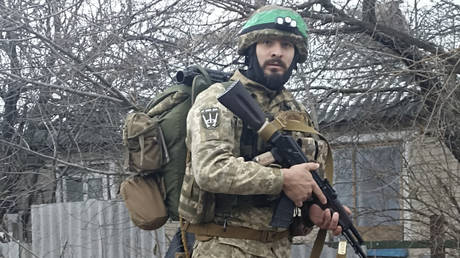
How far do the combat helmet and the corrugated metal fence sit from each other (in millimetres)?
2954

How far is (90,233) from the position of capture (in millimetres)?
5859

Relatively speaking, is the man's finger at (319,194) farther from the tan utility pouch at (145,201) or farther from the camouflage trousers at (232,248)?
the tan utility pouch at (145,201)

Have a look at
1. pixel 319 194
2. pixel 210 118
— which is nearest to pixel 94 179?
pixel 210 118

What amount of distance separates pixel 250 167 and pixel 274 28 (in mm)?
778

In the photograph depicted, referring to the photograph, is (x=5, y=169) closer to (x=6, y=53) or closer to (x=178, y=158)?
(x=6, y=53)

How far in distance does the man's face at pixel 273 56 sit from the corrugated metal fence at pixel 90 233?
2.96m

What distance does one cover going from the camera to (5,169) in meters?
6.58

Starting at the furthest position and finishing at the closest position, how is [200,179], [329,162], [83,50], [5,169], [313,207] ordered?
Result: [5,169], [83,50], [329,162], [313,207], [200,179]

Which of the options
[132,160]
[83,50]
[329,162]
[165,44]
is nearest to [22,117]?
[83,50]

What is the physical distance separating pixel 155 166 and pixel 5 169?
4.31m

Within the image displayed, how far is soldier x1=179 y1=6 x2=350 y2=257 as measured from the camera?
2.42 m

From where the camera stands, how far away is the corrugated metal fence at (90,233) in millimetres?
5656

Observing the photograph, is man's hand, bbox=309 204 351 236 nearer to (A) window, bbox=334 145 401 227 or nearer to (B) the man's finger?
(B) the man's finger

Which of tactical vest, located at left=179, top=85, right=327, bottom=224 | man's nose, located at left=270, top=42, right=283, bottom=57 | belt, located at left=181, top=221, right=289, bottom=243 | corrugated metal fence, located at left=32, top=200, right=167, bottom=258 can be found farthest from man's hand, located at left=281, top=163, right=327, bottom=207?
corrugated metal fence, located at left=32, top=200, right=167, bottom=258
